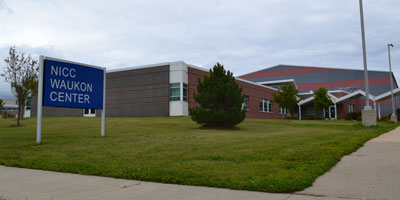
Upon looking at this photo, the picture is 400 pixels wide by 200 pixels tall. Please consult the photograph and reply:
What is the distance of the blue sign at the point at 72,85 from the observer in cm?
1385

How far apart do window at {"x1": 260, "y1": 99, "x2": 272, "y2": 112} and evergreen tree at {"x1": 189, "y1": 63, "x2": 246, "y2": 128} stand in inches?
1098

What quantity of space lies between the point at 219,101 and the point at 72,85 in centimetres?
1010

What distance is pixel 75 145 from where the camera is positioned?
11.9 meters

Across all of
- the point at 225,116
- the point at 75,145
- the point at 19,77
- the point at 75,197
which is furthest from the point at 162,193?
the point at 19,77

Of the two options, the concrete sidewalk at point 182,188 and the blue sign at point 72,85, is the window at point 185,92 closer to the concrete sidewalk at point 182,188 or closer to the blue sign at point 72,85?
the blue sign at point 72,85

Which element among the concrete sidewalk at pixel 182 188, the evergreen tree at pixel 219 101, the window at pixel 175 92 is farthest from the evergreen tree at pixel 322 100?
the concrete sidewalk at pixel 182 188

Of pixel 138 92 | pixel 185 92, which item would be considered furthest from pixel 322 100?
pixel 138 92

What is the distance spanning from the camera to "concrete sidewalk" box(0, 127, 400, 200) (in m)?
5.05

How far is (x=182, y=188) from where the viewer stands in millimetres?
5703

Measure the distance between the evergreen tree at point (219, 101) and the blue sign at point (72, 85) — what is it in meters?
7.67

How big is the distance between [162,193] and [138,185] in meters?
0.81

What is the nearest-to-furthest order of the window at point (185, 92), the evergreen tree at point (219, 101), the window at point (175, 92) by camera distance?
the evergreen tree at point (219, 101), the window at point (175, 92), the window at point (185, 92)

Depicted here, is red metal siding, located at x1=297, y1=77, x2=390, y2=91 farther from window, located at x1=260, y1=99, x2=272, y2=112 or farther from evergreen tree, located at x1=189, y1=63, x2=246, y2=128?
evergreen tree, located at x1=189, y1=63, x2=246, y2=128

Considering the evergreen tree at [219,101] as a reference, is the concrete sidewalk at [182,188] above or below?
below
